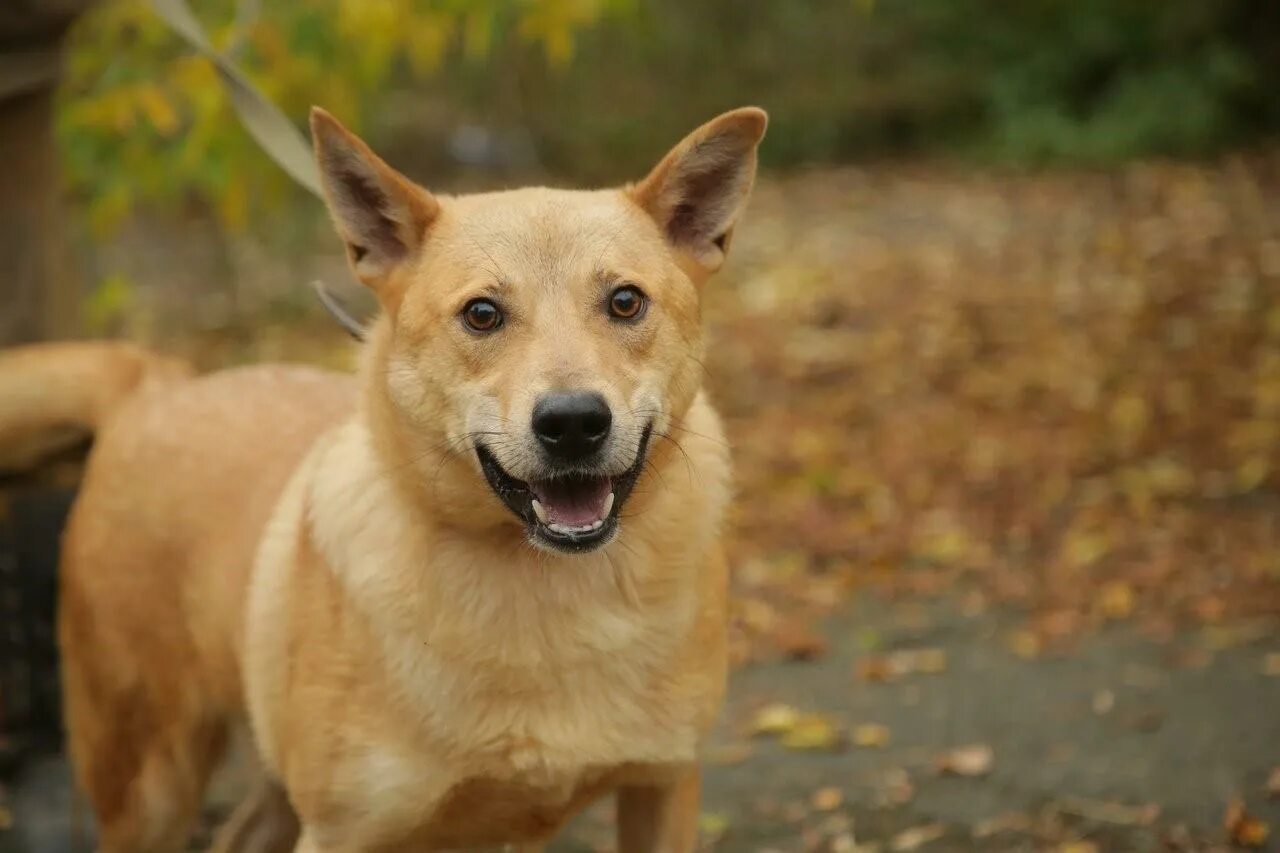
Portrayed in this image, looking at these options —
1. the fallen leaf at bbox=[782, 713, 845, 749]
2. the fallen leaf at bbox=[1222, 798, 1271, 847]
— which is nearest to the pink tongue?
the fallen leaf at bbox=[1222, 798, 1271, 847]

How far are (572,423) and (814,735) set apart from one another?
2.64 meters

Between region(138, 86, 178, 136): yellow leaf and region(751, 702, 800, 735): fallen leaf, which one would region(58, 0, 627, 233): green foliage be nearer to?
region(138, 86, 178, 136): yellow leaf

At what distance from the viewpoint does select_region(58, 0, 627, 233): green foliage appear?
549 cm

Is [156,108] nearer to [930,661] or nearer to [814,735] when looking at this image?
[814,735]

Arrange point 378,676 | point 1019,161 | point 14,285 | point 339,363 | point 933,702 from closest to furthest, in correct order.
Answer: point 378,676
point 14,285
point 933,702
point 339,363
point 1019,161

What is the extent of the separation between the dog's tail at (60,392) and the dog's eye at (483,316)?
4.63 feet

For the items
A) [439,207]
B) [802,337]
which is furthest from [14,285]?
[802,337]

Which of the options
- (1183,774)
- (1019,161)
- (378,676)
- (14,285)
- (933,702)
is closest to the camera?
(378,676)

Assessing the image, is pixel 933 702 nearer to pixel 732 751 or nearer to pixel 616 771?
pixel 732 751

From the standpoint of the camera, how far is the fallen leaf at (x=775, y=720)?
17.6ft

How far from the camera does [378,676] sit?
3166 mm

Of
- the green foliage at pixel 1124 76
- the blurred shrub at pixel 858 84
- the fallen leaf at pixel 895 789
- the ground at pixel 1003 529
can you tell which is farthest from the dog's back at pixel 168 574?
the green foliage at pixel 1124 76

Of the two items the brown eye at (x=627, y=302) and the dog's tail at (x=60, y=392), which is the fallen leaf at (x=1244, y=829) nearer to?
the brown eye at (x=627, y=302)

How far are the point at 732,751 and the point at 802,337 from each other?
16.6ft
